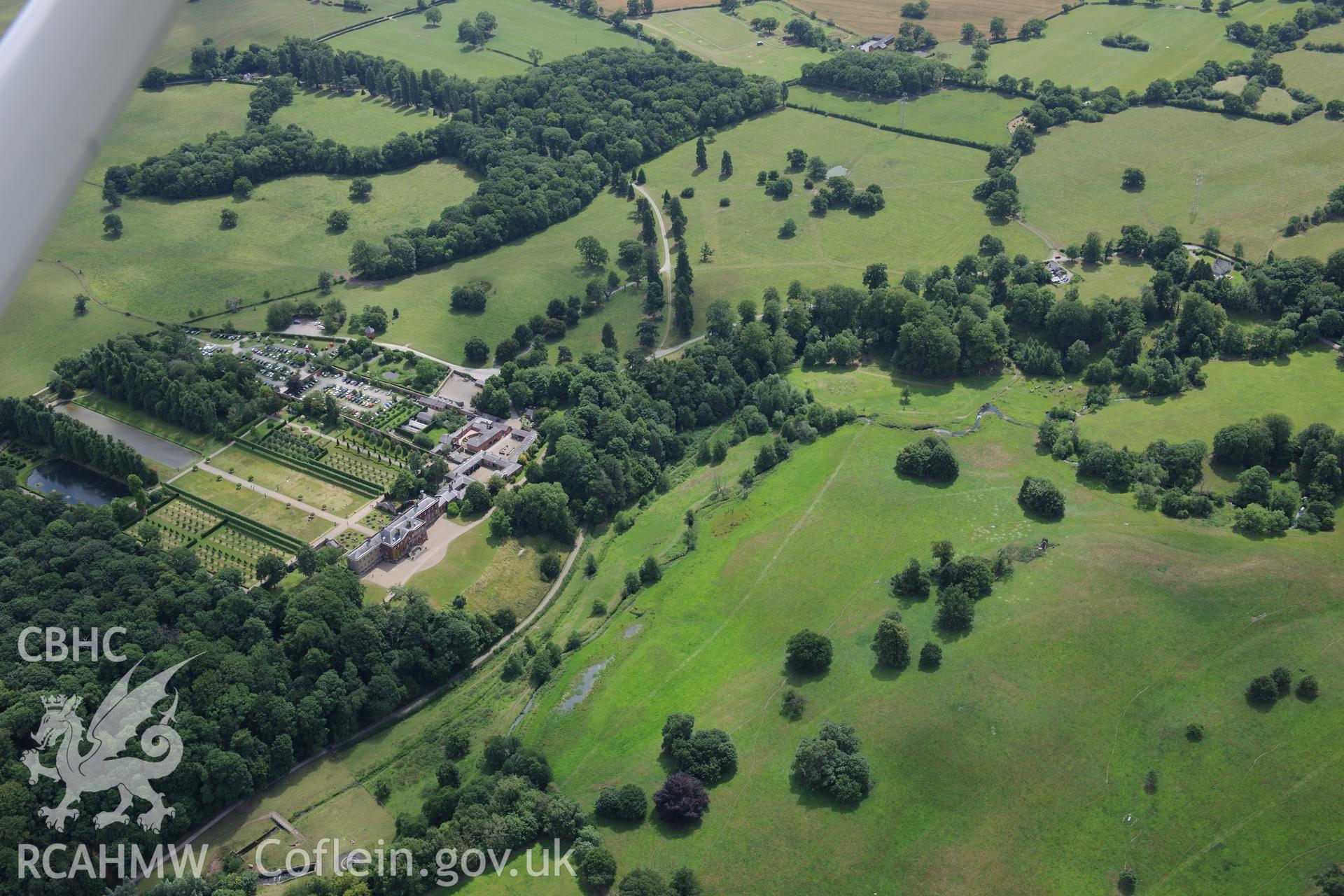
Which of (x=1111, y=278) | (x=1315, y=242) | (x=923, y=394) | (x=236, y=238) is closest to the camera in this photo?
(x=923, y=394)

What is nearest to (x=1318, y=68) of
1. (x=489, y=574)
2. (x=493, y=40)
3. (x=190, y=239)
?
(x=493, y=40)

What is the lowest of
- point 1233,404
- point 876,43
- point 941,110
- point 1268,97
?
point 1233,404

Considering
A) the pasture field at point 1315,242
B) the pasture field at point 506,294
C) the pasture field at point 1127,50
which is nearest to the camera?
the pasture field at point 506,294

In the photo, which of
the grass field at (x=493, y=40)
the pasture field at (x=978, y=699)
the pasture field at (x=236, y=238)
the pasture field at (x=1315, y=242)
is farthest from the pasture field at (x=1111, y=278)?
the grass field at (x=493, y=40)

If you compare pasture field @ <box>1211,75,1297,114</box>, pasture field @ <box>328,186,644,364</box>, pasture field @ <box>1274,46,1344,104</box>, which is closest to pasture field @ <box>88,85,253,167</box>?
pasture field @ <box>328,186,644,364</box>

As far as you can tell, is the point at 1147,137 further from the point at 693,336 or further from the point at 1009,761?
the point at 1009,761

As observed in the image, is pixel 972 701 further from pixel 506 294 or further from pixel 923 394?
pixel 506 294

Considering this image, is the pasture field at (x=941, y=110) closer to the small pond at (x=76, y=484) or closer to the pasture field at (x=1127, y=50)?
the pasture field at (x=1127, y=50)
